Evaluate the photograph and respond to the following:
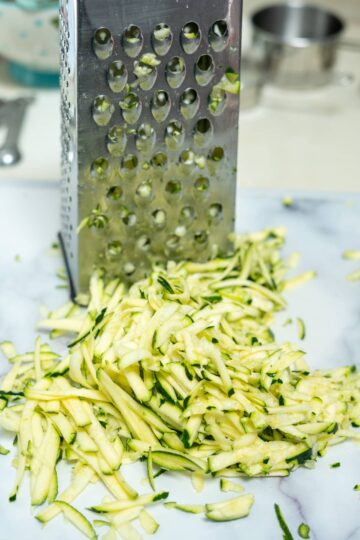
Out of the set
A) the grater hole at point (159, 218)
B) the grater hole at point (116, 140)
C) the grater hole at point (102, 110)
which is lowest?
the grater hole at point (159, 218)

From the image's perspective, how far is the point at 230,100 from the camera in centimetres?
128

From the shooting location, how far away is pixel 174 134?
50.2 inches

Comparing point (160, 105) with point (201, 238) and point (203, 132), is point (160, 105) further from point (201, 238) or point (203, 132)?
point (201, 238)

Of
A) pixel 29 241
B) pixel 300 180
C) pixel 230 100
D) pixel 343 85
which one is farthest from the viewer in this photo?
pixel 343 85

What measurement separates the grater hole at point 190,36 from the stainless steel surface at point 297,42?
0.90m

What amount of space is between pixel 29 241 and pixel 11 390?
348 millimetres

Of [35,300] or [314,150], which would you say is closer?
[35,300]

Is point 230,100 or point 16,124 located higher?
point 230,100

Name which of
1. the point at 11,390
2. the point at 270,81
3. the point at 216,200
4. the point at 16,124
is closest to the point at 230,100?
the point at 216,200

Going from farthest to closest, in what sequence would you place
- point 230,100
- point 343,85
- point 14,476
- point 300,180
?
point 343,85, point 300,180, point 230,100, point 14,476

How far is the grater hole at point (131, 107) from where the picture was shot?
1.21 metres

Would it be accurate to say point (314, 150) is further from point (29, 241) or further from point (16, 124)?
point (29, 241)

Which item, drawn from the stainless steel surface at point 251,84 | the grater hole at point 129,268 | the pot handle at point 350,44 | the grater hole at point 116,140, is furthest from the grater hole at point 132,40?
the pot handle at point 350,44

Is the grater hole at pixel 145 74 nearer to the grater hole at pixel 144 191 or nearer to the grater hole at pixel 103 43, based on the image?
the grater hole at pixel 103 43
